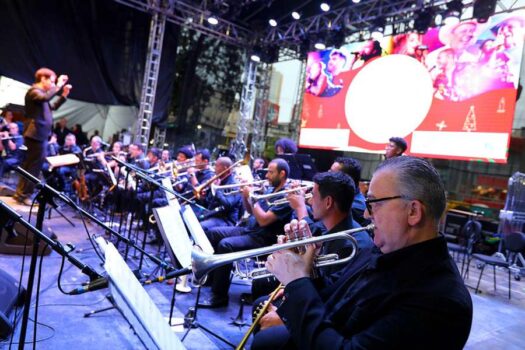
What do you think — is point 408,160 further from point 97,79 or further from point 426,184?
point 97,79

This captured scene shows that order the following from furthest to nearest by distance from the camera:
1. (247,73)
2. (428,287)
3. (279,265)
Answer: (247,73), (279,265), (428,287)

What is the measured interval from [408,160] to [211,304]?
2681 mm

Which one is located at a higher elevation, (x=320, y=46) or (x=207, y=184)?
(x=320, y=46)

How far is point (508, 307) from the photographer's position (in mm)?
4746

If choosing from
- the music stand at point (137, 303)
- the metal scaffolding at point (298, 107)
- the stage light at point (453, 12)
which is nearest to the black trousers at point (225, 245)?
the music stand at point (137, 303)

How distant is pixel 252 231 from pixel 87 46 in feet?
25.5

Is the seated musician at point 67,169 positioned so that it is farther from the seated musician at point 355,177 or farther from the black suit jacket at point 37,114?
the seated musician at point 355,177

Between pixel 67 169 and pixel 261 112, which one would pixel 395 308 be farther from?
pixel 261 112

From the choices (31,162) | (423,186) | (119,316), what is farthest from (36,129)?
(423,186)

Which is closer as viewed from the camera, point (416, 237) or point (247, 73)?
point (416, 237)

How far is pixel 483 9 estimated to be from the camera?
6.96 metres

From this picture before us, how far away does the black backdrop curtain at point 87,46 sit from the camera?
8.39 metres

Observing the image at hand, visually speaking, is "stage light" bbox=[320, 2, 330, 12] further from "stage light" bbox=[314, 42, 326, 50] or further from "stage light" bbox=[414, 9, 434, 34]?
"stage light" bbox=[414, 9, 434, 34]

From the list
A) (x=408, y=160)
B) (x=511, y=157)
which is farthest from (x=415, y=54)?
(x=408, y=160)
